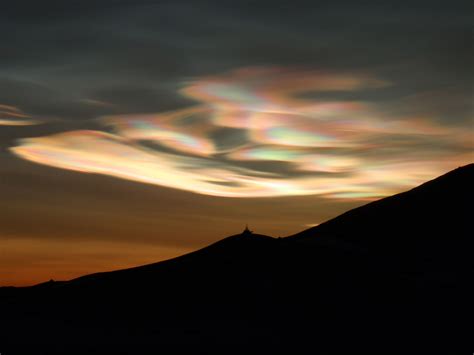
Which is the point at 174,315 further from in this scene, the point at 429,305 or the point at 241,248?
the point at 429,305

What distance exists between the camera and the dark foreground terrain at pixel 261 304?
73.0 m

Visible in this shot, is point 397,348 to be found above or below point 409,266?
below

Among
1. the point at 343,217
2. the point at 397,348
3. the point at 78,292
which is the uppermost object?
the point at 343,217

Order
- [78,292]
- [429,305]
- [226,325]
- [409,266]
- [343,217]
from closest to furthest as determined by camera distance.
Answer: [226,325] → [429,305] → [78,292] → [409,266] → [343,217]

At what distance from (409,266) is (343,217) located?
29.6m

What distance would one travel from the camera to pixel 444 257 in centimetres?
10350

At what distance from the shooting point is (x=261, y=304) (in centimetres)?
8219

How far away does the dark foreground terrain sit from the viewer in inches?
2874

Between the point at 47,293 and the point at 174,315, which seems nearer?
the point at 174,315

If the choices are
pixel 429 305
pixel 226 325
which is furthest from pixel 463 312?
pixel 226 325

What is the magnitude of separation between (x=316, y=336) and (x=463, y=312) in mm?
16963

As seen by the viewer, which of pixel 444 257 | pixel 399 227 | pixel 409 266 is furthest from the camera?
pixel 399 227

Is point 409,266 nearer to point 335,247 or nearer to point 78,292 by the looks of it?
point 335,247

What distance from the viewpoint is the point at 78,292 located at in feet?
299
